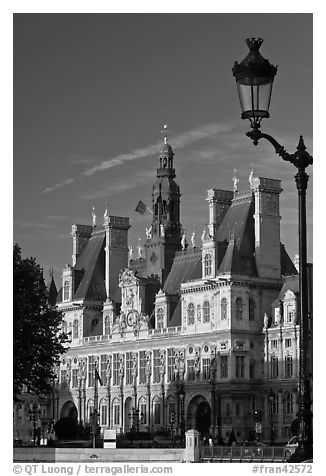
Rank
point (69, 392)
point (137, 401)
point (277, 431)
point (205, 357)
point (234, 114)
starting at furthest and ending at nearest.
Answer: point (69, 392) < point (137, 401) < point (205, 357) < point (277, 431) < point (234, 114)

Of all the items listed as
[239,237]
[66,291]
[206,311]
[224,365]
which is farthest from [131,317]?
[224,365]

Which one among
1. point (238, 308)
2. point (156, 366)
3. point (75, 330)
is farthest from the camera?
point (75, 330)

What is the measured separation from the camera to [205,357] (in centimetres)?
8075

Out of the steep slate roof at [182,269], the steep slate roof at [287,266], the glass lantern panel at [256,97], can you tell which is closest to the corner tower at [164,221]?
the steep slate roof at [182,269]

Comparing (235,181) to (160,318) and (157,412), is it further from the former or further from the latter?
(157,412)

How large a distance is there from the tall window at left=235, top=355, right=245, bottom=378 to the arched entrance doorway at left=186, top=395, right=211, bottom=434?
11.1 feet

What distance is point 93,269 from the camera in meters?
97.2

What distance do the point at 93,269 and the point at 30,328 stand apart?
41664 mm

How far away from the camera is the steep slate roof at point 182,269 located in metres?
85.4

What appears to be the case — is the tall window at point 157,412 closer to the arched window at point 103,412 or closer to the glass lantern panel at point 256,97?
the arched window at point 103,412

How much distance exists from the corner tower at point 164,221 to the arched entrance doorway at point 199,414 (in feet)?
40.4

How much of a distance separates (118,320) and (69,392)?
819 cm
